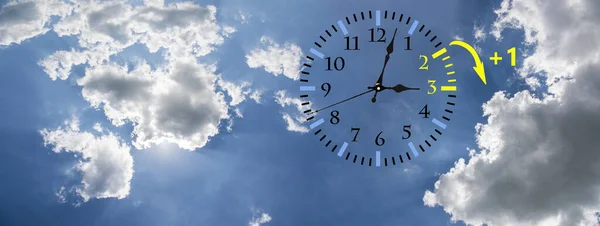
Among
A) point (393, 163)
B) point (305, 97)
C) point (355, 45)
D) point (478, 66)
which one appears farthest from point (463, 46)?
point (305, 97)

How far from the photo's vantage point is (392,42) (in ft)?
63.6

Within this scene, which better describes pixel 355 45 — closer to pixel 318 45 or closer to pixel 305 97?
pixel 318 45

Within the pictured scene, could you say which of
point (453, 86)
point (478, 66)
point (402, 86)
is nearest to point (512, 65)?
point (478, 66)

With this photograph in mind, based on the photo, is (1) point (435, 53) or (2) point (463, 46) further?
(2) point (463, 46)

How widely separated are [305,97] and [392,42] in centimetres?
451

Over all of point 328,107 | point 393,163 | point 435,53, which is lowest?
point 393,163

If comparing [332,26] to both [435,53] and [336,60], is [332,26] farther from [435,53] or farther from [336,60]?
[435,53]

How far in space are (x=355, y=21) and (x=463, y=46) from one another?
5.08 m

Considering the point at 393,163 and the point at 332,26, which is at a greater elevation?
the point at 332,26

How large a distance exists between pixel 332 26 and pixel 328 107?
3.61 metres

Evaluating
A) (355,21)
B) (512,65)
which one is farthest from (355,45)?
(512,65)

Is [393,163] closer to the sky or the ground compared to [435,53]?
closer to the ground

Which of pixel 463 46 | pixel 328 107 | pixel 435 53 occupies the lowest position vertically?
pixel 328 107

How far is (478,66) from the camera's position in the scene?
20.2m
